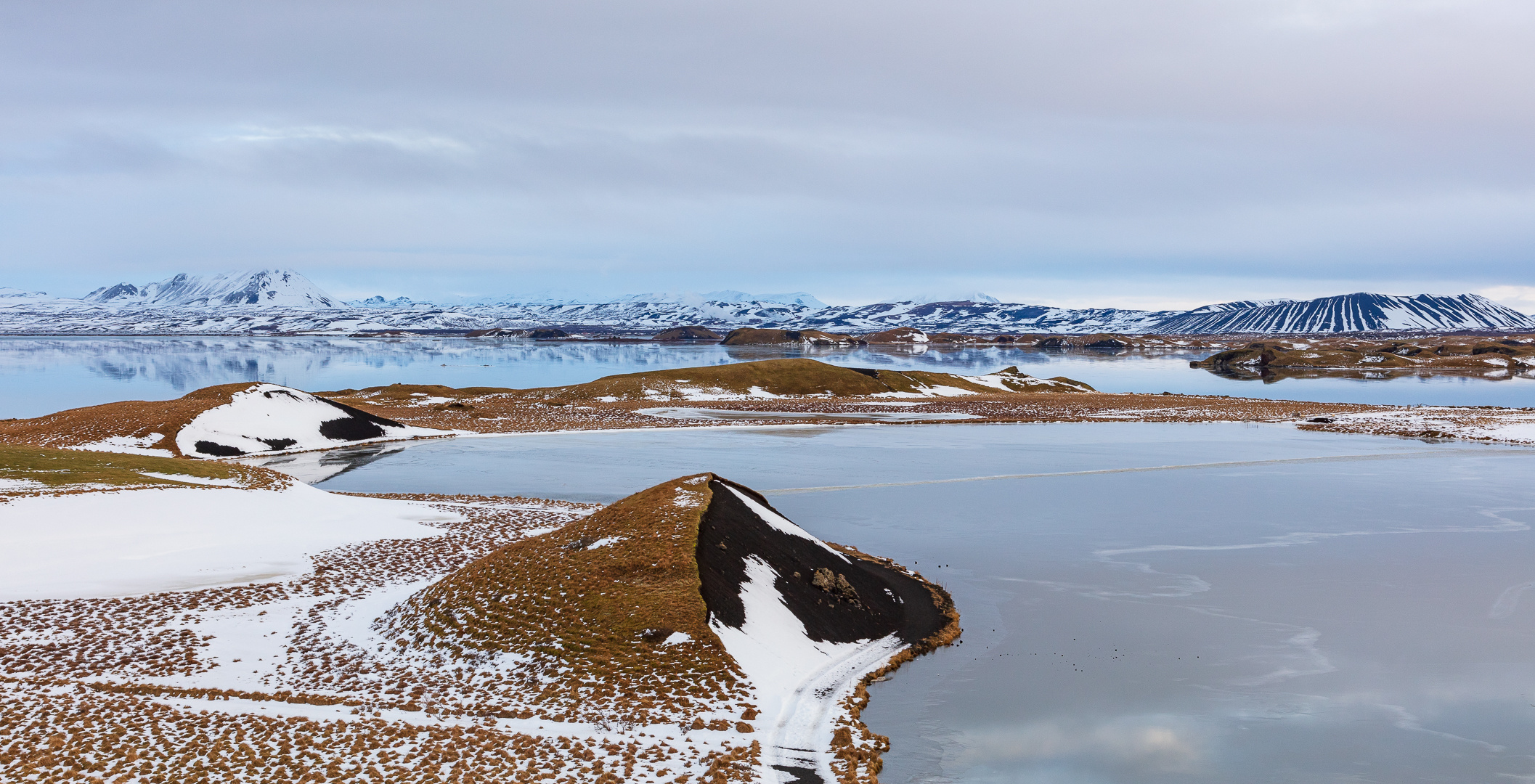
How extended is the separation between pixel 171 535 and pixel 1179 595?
30.9m

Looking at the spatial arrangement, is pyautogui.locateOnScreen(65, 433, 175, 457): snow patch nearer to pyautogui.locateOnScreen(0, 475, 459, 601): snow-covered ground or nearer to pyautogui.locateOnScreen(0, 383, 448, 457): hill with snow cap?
pyautogui.locateOnScreen(0, 383, 448, 457): hill with snow cap

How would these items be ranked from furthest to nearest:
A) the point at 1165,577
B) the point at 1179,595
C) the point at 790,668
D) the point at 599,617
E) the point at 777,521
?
the point at 1165,577, the point at 777,521, the point at 1179,595, the point at 599,617, the point at 790,668

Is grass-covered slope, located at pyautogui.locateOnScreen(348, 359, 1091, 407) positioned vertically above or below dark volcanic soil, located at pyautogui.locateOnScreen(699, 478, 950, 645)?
above

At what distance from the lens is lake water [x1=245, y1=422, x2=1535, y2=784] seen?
1535 centimetres

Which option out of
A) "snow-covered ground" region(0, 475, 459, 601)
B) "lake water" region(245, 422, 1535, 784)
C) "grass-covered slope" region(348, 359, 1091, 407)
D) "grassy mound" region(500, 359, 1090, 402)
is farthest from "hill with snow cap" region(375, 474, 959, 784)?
"grassy mound" region(500, 359, 1090, 402)

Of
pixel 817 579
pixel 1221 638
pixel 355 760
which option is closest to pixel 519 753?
pixel 355 760

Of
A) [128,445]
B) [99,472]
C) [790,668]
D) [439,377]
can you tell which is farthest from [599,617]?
[439,377]

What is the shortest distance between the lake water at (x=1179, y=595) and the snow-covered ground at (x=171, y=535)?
31.9 feet

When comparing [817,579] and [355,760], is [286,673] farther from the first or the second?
[817,579]

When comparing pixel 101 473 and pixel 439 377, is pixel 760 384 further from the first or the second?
pixel 101 473

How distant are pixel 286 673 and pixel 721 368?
9009cm

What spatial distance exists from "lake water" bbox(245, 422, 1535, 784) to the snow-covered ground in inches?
383

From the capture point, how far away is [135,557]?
984 inches

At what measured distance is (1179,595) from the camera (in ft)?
79.3
